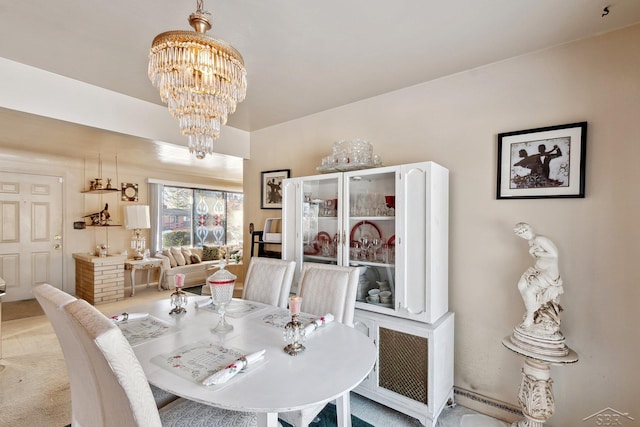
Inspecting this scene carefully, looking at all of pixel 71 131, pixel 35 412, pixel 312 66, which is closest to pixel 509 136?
pixel 312 66

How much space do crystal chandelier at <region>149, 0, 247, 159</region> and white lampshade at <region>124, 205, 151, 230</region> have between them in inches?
175

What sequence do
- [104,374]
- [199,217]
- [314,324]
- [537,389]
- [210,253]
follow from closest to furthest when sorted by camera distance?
[104,374] < [314,324] < [537,389] < [210,253] < [199,217]

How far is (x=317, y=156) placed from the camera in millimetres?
3018

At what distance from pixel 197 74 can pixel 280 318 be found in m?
1.36

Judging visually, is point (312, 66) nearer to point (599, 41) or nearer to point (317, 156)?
point (317, 156)

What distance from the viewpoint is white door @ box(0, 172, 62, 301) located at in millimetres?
4496

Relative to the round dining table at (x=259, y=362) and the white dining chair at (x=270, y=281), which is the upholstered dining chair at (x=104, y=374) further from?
the white dining chair at (x=270, y=281)

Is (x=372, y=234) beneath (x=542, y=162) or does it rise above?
beneath

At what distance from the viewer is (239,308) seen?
6.36ft

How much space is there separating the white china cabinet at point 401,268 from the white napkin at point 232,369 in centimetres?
111

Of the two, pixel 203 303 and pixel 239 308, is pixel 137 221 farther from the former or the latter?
pixel 239 308

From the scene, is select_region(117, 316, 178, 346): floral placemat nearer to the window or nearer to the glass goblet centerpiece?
the glass goblet centerpiece

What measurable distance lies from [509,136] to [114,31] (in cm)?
251

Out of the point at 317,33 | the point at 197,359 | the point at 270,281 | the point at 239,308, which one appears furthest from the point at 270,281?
the point at 317,33
